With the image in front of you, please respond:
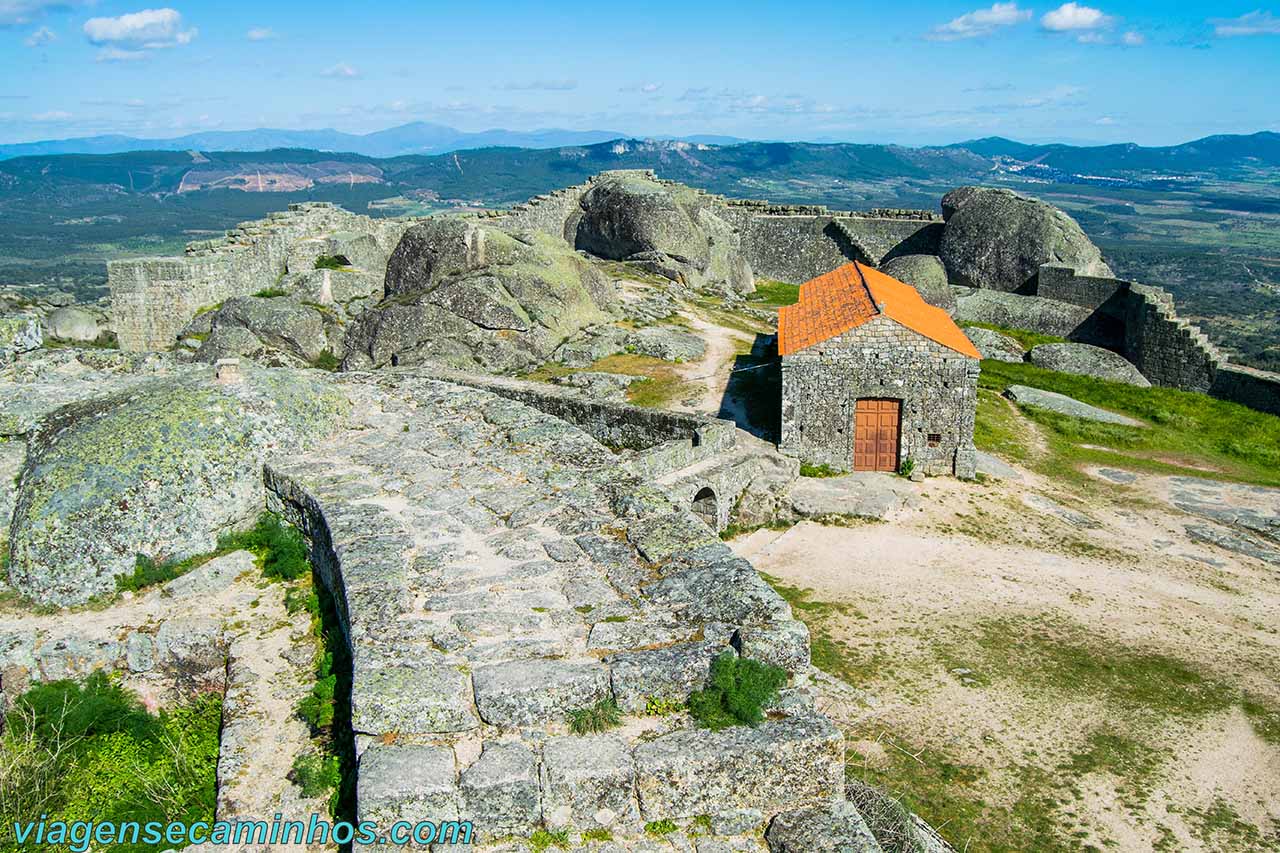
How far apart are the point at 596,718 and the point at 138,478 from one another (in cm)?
537

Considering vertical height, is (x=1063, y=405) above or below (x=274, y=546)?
below

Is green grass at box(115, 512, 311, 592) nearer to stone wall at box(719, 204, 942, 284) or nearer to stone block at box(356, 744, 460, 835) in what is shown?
stone block at box(356, 744, 460, 835)

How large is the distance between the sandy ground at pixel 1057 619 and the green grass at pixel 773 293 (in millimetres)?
18252

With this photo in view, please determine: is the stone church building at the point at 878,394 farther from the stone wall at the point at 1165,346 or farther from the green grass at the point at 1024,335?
the green grass at the point at 1024,335

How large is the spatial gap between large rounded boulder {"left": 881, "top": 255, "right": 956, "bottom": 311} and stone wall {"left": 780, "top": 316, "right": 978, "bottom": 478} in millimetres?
14920

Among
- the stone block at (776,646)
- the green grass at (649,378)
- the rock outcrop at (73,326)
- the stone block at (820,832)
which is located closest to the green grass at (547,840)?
the stone block at (820,832)

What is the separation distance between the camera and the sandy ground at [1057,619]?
31.1 feet

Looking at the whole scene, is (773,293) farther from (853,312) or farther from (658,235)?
(853,312)

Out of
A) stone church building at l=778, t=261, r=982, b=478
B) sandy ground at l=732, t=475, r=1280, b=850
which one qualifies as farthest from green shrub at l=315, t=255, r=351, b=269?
sandy ground at l=732, t=475, r=1280, b=850

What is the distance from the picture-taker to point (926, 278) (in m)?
33.5

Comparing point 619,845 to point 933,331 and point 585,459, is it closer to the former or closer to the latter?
point 585,459

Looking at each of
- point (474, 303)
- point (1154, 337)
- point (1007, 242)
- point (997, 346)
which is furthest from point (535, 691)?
point (1007, 242)

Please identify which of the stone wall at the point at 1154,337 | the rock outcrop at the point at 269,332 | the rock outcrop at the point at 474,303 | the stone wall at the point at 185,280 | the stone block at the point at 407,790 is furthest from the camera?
the stone wall at the point at 1154,337

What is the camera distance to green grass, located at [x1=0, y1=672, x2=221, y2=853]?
6547 mm
